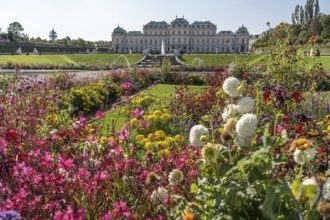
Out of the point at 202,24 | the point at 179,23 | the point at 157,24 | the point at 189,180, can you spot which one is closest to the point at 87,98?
the point at 189,180

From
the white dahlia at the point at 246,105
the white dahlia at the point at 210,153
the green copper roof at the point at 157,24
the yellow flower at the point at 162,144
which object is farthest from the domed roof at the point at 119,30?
the white dahlia at the point at 210,153

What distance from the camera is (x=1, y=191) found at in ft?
6.28

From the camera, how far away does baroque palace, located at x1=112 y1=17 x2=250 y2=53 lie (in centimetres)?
9444

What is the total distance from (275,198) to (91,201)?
1.15 m

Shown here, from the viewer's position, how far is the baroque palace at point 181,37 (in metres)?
94.4

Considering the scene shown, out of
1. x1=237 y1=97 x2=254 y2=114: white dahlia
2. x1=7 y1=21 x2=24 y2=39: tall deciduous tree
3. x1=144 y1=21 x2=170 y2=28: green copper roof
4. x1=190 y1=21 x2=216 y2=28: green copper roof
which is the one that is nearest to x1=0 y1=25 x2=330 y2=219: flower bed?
x1=237 y1=97 x2=254 y2=114: white dahlia

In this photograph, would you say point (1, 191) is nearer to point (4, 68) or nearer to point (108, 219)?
point (108, 219)

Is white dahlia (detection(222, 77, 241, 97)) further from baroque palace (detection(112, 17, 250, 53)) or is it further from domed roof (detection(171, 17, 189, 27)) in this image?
domed roof (detection(171, 17, 189, 27))

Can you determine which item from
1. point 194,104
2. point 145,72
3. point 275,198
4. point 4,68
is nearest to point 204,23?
point 4,68

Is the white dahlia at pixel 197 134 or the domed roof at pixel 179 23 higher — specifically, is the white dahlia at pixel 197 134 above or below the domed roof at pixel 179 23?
below

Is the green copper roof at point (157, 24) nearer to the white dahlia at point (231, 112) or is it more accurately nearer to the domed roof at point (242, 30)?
the domed roof at point (242, 30)

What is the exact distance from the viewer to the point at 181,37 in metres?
94.4

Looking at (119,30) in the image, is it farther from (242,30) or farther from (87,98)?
(87,98)

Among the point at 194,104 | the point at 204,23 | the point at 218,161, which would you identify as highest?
the point at 204,23
